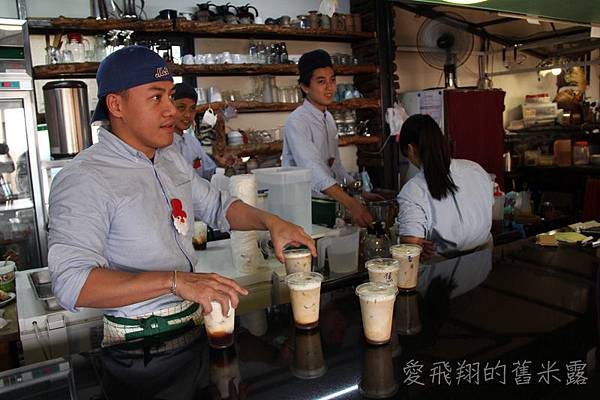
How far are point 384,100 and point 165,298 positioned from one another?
4669 millimetres

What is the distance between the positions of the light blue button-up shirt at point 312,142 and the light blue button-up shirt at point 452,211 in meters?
0.68

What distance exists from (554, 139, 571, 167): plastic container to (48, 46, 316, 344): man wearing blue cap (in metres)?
6.33

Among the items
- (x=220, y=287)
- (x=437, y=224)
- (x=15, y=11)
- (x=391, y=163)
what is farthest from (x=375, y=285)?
(x=391, y=163)

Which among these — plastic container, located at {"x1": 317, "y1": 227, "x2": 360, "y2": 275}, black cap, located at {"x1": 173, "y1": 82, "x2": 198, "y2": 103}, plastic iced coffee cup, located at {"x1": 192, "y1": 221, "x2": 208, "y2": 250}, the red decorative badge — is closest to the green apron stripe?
the red decorative badge

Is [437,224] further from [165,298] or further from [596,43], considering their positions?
[596,43]

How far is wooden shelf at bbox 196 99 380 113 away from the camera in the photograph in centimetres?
500

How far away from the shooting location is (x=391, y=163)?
6.07m

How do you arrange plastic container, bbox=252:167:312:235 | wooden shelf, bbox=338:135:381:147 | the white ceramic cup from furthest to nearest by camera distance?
1. wooden shelf, bbox=338:135:381:147
2. the white ceramic cup
3. plastic container, bbox=252:167:312:235

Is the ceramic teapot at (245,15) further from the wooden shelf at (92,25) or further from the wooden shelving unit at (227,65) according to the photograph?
the wooden shelf at (92,25)

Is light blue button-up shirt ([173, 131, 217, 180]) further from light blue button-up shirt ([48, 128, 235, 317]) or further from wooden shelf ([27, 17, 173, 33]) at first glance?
light blue button-up shirt ([48, 128, 235, 317])

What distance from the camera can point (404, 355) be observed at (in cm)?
130

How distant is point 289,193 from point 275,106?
2957 millimetres

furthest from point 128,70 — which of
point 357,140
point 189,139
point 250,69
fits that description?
point 357,140

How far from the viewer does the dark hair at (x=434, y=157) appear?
7.98 feet
